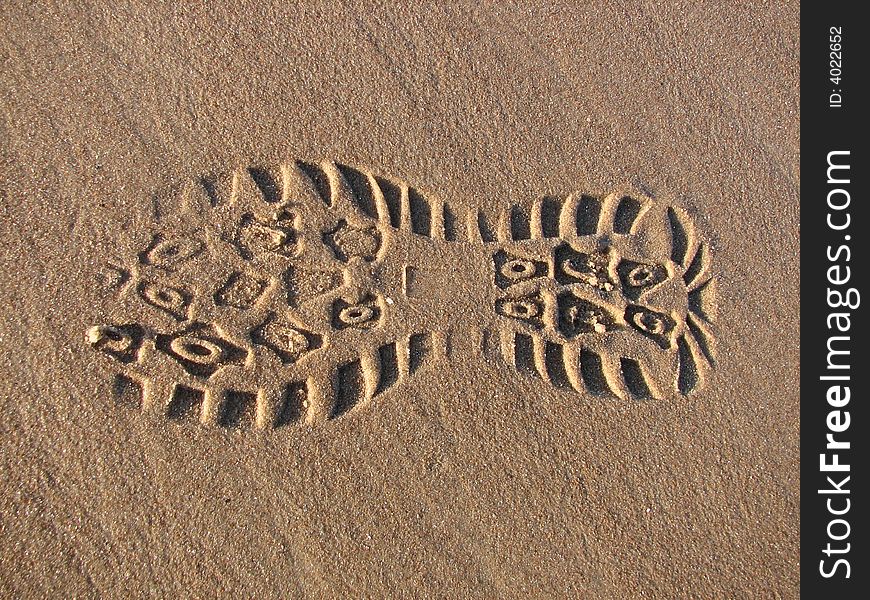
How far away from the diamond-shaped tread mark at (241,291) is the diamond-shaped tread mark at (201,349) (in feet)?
0.33

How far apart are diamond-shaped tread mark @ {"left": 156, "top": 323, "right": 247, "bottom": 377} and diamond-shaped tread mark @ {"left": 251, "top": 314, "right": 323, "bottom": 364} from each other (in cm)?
8

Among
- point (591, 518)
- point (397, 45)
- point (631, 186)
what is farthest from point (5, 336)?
point (631, 186)

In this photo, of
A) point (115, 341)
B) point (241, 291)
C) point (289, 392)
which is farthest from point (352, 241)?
point (115, 341)

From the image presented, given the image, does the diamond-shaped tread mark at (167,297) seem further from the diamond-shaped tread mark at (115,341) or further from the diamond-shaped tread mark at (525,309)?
the diamond-shaped tread mark at (525,309)

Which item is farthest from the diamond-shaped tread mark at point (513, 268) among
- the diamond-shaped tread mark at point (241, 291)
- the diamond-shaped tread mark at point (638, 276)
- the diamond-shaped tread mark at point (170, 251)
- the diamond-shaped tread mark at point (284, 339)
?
the diamond-shaped tread mark at point (170, 251)

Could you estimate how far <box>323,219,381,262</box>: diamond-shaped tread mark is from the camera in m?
2.04

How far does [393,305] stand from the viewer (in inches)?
79.0

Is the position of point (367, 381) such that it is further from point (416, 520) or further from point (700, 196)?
point (700, 196)

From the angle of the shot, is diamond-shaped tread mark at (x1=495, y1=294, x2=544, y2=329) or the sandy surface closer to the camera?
the sandy surface

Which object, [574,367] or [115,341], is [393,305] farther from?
[115,341]

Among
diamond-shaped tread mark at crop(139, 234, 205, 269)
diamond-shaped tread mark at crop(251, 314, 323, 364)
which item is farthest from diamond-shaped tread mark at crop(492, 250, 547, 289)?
diamond-shaped tread mark at crop(139, 234, 205, 269)

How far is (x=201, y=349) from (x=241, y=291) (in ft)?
0.71

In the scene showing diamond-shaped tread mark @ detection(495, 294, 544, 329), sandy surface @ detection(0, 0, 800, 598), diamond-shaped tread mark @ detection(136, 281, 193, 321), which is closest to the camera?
sandy surface @ detection(0, 0, 800, 598)

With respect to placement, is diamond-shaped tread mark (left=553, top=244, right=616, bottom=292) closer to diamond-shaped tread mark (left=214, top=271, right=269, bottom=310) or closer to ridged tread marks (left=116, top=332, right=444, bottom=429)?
ridged tread marks (left=116, top=332, right=444, bottom=429)
